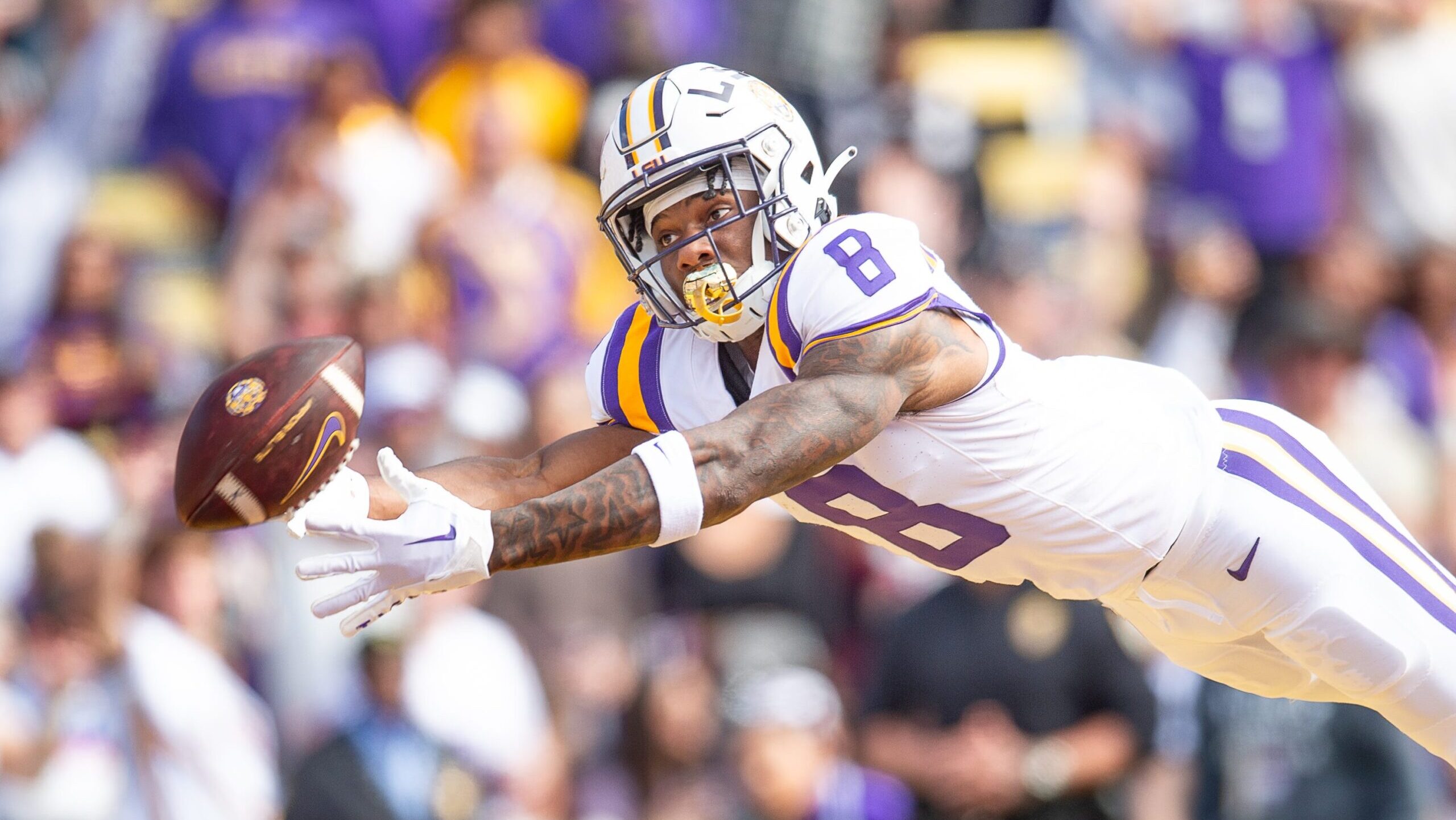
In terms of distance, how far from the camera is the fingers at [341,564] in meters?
3.69

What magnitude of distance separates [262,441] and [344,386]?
0.83 ft

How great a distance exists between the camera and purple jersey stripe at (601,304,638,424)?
15.9ft

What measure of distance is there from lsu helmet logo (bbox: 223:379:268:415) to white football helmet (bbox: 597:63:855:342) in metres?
0.98

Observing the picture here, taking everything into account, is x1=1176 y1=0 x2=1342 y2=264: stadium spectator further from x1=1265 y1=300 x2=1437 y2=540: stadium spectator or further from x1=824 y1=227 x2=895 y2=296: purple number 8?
x1=824 y1=227 x2=895 y2=296: purple number 8

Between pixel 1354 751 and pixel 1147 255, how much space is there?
9.94ft

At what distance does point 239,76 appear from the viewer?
943 centimetres

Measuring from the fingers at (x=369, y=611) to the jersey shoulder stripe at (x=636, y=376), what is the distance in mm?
1077

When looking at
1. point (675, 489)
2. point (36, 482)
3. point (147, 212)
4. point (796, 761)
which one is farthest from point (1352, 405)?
point (147, 212)

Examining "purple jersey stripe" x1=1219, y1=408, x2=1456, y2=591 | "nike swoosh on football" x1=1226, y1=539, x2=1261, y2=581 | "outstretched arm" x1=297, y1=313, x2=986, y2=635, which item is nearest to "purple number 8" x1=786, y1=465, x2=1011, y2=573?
"outstretched arm" x1=297, y1=313, x2=986, y2=635

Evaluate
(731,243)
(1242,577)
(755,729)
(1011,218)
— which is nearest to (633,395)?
(731,243)

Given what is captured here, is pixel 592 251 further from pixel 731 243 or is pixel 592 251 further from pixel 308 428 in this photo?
pixel 308 428

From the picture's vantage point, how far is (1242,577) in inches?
190

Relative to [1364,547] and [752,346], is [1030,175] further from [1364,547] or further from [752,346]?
[752,346]

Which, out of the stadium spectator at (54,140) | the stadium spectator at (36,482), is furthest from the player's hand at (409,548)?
the stadium spectator at (54,140)
